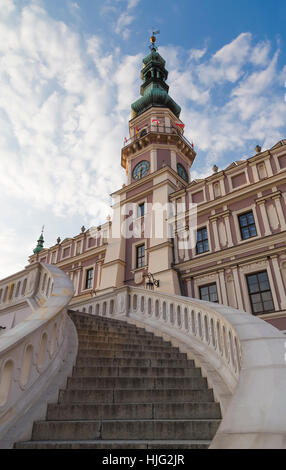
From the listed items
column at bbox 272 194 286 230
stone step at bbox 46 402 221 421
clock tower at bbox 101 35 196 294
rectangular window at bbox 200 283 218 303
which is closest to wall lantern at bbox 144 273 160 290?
clock tower at bbox 101 35 196 294

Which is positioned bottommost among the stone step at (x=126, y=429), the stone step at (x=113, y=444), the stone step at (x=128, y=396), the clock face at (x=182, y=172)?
the stone step at (x=113, y=444)

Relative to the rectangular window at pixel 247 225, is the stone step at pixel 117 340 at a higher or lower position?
lower

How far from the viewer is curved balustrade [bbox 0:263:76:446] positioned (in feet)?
11.0

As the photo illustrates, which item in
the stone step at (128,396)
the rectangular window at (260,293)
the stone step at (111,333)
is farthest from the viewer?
the rectangular window at (260,293)

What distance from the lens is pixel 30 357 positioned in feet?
12.9

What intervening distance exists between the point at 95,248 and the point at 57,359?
59.8ft

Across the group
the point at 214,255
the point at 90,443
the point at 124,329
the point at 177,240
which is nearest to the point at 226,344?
the point at 90,443

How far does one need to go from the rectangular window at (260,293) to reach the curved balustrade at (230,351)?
5.97m

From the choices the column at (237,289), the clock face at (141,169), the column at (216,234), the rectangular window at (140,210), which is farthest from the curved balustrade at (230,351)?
the clock face at (141,169)

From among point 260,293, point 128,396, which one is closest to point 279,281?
point 260,293

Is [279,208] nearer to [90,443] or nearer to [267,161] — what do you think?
[267,161]

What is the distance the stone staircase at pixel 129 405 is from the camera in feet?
10.8

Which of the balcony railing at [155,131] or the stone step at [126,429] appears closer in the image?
the stone step at [126,429]

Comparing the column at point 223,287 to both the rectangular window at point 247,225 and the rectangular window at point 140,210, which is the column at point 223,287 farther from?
the rectangular window at point 140,210
